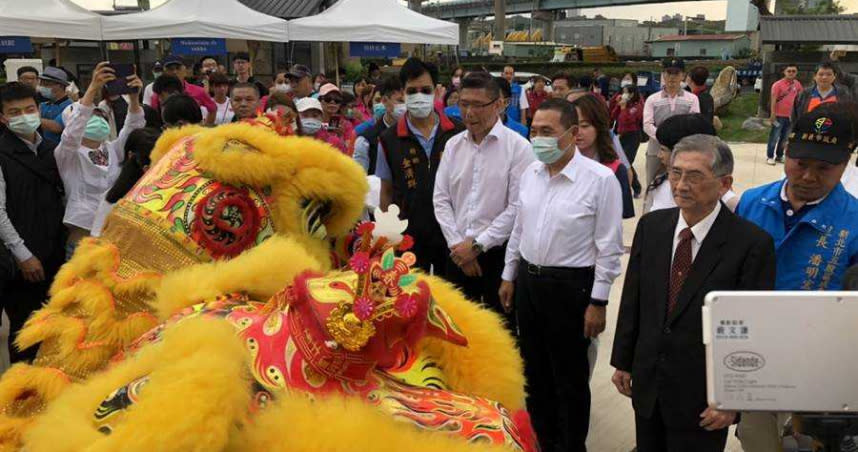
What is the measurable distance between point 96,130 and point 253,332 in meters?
2.93

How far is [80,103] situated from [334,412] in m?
3.23

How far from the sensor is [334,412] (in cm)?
137

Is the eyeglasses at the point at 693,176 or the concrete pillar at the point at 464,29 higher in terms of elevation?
the concrete pillar at the point at 464,29

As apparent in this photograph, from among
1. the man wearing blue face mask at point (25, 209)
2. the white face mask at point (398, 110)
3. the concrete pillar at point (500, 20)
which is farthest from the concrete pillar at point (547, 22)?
the man wearing blue face mask at point (25, 209)

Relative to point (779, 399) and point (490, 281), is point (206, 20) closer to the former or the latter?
point (490, 281)

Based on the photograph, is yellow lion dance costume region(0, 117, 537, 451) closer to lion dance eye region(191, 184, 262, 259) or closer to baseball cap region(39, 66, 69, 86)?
lion dance eye region(191, 184, 262, 259)

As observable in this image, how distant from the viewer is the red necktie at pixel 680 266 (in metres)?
2.35

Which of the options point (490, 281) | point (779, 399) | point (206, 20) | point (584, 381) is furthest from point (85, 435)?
point (206, 20)

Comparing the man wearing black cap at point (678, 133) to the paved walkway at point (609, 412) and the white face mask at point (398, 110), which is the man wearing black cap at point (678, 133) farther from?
the white face mask at point (398, 110)

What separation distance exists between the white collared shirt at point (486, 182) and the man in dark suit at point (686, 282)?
1267mm

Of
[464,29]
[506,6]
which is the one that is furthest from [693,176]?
[464,29]

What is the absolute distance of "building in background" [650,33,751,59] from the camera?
4465 cm

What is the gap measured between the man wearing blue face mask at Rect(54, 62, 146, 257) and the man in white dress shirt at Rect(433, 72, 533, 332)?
2.02 m

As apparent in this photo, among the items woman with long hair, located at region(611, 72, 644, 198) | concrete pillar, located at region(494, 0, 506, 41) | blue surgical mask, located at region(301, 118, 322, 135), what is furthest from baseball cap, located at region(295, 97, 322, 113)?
concrete pillar, located at region(494, 0, 506, 41)
